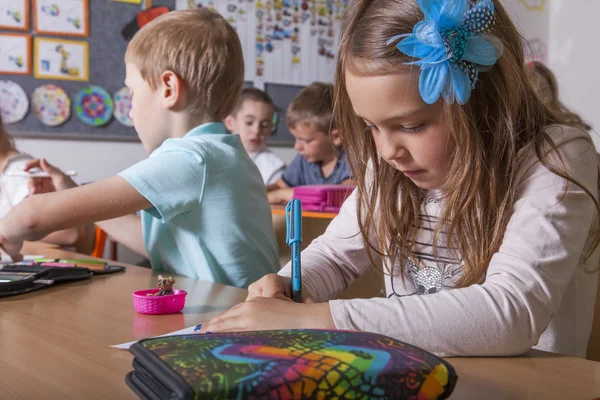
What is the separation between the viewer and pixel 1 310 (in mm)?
952

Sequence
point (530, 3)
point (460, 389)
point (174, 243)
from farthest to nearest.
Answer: point (530, 3) < point (174, 243) < point (460, 389)

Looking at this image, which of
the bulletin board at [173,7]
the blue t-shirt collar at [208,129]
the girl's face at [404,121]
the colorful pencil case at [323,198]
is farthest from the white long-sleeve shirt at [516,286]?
the bulletin board at [173,7]

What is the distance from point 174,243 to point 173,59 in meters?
0.39

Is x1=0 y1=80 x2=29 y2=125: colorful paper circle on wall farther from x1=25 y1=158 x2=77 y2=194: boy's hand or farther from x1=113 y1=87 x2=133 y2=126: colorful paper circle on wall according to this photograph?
x1=25 y1=158 x2=77 y2=194: boy's hand

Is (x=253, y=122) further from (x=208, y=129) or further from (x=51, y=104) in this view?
(x=208, y=129)

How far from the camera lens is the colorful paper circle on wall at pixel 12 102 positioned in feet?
10.5

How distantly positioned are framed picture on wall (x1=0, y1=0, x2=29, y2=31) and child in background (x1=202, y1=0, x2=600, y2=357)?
2643 millimetres

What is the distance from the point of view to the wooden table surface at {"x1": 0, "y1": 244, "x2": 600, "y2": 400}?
589mm

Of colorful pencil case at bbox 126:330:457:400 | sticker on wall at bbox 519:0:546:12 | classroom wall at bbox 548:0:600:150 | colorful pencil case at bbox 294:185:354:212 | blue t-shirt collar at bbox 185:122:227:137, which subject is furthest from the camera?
sticker on wall at bbox 519:0:546:12

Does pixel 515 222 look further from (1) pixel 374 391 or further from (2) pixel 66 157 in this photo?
(2) pixel 66 157

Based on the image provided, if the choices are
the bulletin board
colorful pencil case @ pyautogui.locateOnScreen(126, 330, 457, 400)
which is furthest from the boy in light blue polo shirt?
the bulletin board

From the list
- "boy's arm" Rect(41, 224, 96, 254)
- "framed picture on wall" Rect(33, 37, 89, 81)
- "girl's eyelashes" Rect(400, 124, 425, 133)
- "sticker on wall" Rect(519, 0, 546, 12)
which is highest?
"sticker on wall" Rect(519, 0, 546, 12)

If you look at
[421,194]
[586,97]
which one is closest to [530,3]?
[586,97]

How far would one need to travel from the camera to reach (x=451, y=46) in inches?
Answer: 32.6
